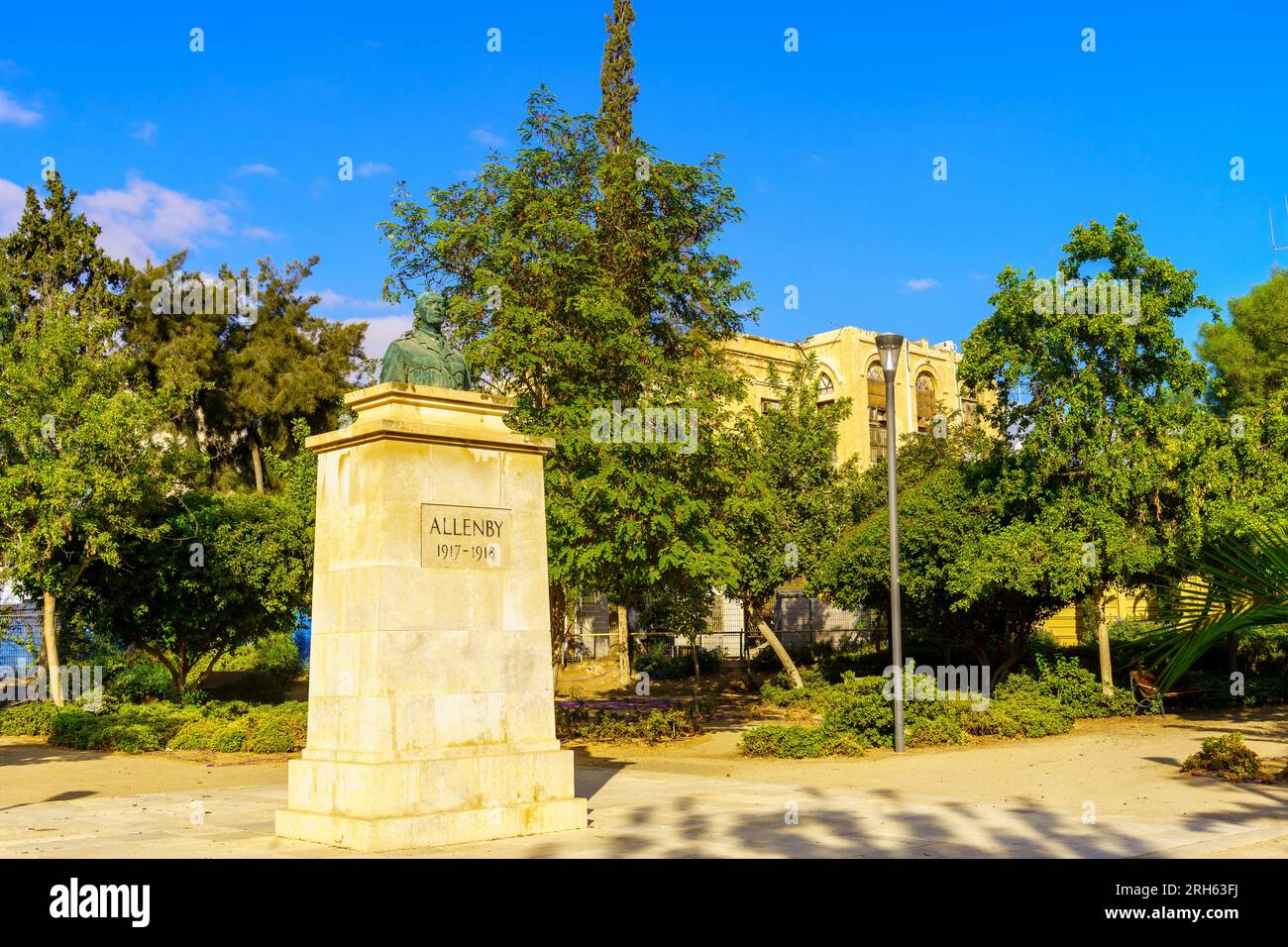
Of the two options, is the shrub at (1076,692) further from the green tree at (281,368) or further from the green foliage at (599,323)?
the green tree at (281,368)

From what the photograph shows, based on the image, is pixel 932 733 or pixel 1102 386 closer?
pixel 932 733

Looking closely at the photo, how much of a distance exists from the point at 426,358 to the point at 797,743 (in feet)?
35.5

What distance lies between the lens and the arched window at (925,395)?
56188 mm

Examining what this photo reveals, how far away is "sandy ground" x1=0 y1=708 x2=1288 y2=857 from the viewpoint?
980 cm

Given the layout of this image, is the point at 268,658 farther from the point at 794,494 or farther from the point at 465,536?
the point at 465,536

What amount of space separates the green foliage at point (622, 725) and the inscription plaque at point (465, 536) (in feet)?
38.4

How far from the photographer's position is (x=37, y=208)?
4100 centimetres

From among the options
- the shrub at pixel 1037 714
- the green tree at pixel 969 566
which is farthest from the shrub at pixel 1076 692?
the green tree at pixel 969 566

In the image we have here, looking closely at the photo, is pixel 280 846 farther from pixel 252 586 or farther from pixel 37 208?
pixel 37 208

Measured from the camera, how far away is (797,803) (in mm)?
12891

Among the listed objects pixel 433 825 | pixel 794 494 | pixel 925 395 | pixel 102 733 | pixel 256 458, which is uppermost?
pixel 925 395

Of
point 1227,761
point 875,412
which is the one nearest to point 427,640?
point 1227,761

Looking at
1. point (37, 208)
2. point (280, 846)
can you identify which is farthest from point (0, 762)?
point (37, 208)

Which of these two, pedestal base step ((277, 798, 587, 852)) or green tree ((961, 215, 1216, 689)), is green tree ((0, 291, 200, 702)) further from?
green tree ((961, 215, 1216, 689))
